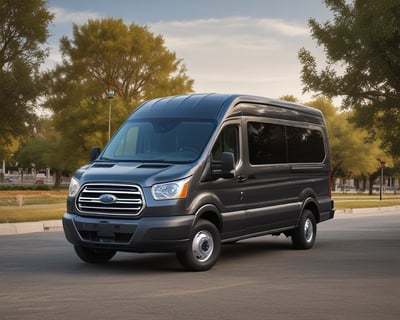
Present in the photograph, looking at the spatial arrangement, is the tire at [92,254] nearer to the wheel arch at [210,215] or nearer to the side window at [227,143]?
the wheel arch at [210,215]

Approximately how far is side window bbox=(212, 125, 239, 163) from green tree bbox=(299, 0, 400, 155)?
1184cm

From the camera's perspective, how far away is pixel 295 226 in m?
13.3

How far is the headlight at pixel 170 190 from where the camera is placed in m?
9.95

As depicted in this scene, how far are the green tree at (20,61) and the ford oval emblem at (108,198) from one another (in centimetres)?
2277

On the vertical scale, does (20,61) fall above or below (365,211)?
above

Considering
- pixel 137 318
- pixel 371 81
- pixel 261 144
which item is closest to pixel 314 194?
pixel 261 144

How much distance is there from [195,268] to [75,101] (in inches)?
1843

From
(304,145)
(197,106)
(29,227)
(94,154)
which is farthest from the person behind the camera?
(29,227)

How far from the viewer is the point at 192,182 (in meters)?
10.2

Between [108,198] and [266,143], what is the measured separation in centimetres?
335

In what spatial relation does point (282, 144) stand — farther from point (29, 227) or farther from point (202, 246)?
point (29, 227)

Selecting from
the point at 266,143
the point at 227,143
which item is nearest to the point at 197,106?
the point at 227,143

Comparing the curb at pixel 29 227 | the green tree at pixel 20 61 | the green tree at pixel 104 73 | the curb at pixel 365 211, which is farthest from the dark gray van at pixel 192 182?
→ the green tree at pixel 104 73

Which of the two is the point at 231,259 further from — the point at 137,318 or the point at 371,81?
the point at 371,81
